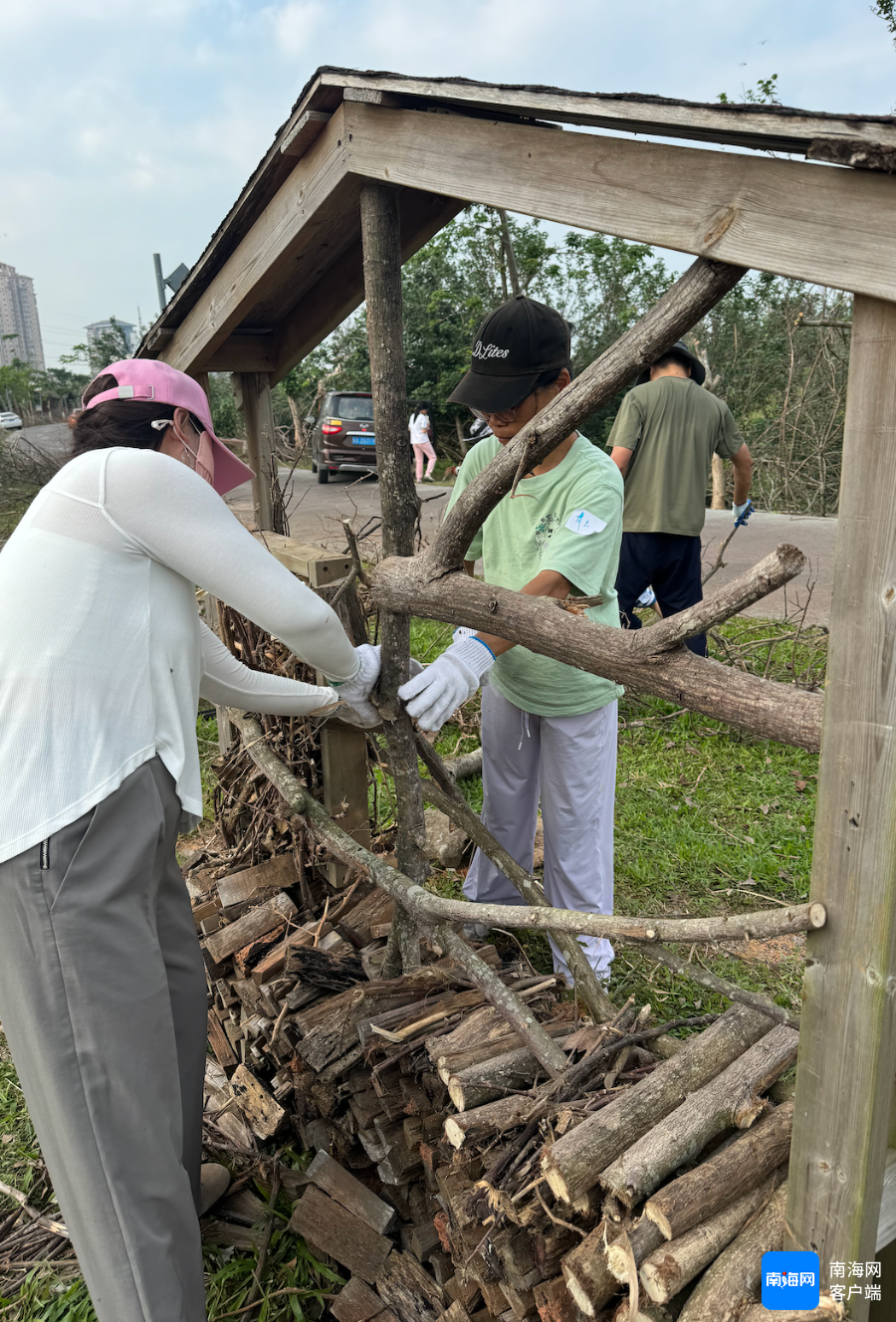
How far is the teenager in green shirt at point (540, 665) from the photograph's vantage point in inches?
90.1

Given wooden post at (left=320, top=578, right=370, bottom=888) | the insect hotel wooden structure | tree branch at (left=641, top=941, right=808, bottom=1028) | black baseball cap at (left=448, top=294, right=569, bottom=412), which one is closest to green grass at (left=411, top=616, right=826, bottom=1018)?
wooden post at (left=320, top=578, right=370, bottom=888)

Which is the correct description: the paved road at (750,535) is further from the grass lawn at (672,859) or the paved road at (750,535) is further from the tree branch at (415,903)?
the tree branch at (415,903)

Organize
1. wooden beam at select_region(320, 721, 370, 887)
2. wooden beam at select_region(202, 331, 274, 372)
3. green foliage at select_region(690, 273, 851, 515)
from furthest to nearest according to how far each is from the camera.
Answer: green foliage at select_region(690, 273, 851, 515) < wooden beam at select_region(202, 331, 274, 372) < wooden beam at select_region(320, 721, 370, 887)

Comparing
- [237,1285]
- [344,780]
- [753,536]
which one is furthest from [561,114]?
[753,536]

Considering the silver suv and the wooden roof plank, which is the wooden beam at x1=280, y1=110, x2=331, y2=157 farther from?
the silver suv

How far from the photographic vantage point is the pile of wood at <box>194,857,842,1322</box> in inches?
59.1

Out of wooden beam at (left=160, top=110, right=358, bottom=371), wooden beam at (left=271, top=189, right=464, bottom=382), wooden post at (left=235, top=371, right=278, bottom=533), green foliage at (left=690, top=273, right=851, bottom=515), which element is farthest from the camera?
green foliage at (left=690, top=273, right=851, bottom=515)

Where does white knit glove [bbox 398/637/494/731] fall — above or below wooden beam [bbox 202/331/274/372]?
below

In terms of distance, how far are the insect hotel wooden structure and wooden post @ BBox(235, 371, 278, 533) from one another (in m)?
1.38

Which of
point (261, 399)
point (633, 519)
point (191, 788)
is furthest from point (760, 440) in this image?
point (191, 788)

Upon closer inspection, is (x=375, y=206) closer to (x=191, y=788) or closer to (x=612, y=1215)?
(x=191, y=788)

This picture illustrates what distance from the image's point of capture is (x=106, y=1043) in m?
1.63

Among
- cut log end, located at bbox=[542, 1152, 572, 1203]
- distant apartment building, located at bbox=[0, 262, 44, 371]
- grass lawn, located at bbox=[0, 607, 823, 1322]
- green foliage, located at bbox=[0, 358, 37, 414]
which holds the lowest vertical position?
grass lawn, located at bbox=[0, 607, 823, 1322]

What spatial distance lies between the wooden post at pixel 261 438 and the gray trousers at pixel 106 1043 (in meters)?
2.03
